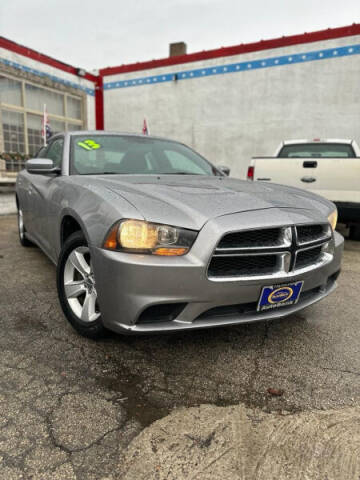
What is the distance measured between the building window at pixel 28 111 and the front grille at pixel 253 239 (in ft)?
38.3

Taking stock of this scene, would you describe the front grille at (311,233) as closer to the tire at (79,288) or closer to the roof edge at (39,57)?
the tire at (79,288)

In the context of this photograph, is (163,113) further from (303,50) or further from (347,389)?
(347,389)

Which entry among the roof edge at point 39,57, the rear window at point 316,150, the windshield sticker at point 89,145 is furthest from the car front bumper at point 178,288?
the roof edge at point 39,57

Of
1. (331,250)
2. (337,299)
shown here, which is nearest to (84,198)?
(331,250)

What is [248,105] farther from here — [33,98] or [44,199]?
[44,199]

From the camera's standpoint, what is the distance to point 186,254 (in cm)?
174

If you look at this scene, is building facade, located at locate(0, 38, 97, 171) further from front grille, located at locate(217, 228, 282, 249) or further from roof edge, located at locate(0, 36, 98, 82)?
front grille, located at locate(217, 228, 282, 249)

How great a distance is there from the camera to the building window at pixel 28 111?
36.9 ft

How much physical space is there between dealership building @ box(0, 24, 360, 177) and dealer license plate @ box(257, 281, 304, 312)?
32.6ft

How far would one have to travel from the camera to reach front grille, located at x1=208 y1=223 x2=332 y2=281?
1.79 meters

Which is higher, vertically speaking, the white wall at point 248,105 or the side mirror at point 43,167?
the white wall at point 248,105

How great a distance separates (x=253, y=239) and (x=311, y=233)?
0.52 metres

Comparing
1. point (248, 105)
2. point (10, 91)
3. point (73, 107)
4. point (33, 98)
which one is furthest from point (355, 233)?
point (73, 107)

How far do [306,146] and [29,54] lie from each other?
32.6 feet
